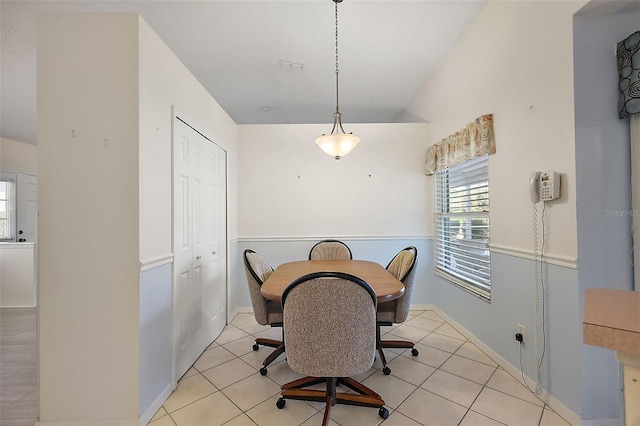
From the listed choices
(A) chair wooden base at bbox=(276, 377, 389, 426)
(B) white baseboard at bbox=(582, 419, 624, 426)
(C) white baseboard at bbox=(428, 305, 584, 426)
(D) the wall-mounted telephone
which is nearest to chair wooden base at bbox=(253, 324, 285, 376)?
(A) chair wooden base at bbox=(276, 377, 389, 426)

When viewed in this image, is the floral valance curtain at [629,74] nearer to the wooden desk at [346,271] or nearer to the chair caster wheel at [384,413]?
the wooden desk at [346,271]

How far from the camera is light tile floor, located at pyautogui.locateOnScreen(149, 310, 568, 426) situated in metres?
1.60

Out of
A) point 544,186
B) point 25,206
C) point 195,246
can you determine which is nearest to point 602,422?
point 544,186

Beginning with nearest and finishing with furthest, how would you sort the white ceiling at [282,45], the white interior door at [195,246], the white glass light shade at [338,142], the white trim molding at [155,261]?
the white trim molding at [155,261]
the white interior door at [195,246]
the white ceiling at [282,45]
the white glass light shade at [338,142]

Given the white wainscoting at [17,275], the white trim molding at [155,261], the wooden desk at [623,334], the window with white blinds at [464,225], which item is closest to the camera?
the wooden desk at [623,334]

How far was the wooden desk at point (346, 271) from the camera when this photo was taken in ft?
5.49

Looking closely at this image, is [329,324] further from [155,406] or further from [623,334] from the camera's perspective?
[155,406]

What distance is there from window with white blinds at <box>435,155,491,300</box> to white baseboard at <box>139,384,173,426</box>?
2562 millimetres

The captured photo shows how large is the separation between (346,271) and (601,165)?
5.76ft

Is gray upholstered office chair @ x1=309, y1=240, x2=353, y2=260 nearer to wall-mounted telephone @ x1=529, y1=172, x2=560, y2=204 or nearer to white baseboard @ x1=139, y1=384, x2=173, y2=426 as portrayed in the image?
white baseboard @ x1=139, y1=384, x2=173, y2=426

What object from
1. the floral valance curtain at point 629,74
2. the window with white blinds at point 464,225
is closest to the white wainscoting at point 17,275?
the window with white blinds at point 464,225

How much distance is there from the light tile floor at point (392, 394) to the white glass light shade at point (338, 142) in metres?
1.84

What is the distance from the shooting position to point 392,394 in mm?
1820

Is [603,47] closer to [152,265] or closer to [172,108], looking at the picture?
[172,108]
